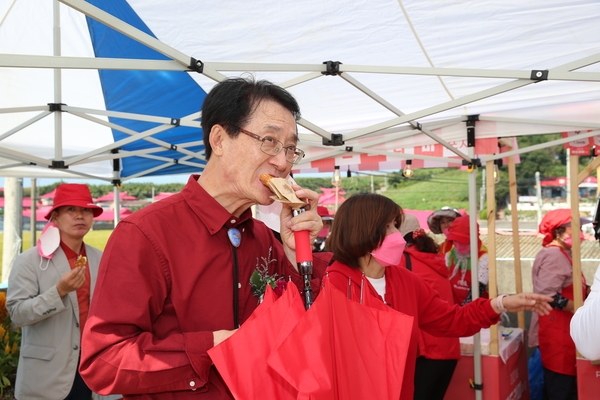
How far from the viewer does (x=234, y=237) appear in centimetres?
140

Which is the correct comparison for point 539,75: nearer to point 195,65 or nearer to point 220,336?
point 195,65

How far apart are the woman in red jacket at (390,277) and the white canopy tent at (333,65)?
68 cm

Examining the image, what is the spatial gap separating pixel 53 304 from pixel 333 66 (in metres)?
2.14

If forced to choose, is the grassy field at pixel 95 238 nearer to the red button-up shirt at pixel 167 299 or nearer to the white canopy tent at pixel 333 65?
the white canopy tent at pixel 333 65

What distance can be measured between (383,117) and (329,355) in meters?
3.57

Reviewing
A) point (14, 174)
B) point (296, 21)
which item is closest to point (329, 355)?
point (296, 21)

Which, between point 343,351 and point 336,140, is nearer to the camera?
point 343,351

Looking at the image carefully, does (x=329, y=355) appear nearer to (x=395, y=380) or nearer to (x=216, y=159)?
(x=395, y=380)

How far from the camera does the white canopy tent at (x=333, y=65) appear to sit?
8.17 ft

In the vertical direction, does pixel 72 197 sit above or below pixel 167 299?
above

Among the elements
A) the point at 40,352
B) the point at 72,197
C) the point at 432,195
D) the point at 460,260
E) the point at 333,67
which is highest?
the point at 333,67

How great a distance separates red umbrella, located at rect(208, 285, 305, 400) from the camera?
3.66 ft

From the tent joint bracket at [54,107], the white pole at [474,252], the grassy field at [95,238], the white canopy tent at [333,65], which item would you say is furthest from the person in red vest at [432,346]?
the grassy field at [95,238]

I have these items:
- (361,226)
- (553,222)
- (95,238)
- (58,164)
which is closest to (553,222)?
(553,222)
